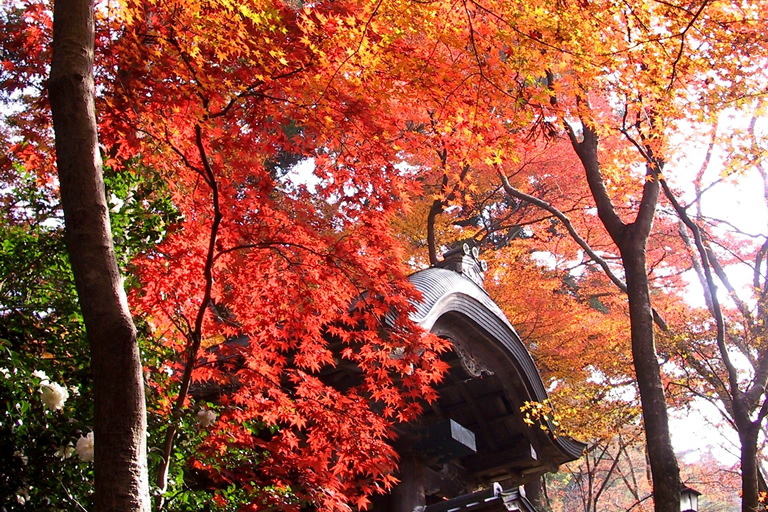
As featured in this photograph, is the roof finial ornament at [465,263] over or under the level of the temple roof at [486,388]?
over

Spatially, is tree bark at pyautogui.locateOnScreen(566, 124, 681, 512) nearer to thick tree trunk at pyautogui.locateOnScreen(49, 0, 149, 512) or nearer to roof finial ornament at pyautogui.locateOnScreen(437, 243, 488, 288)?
roof finial ornament at pyautogui.locateOnScreen(437, 243, 488, 288)

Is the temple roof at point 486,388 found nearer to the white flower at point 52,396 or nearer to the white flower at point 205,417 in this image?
the white flower at point 205,417

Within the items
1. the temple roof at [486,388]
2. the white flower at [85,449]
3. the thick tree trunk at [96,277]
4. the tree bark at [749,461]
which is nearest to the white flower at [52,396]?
the white flower at [85,449]

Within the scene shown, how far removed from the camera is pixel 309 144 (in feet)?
18.7

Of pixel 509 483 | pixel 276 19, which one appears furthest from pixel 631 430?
pixel 276 19

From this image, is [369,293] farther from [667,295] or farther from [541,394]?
[667,295]

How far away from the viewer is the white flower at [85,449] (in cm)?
368

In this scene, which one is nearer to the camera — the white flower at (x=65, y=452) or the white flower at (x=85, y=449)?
the white flower at (x=85, y=449)

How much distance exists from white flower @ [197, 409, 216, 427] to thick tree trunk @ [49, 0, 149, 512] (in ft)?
6.16

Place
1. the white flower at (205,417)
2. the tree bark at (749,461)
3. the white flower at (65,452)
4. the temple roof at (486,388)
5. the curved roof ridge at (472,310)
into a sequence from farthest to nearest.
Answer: the temple roof at (486,388) < the tree bark at (749,461) < the curved roof ridge at (472,310) < the white flower at (205,417) < the white flower at (65,452)

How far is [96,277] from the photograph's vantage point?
2.77 meters

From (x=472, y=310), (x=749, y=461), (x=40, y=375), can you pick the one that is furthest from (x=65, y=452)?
(x=749, y=461)

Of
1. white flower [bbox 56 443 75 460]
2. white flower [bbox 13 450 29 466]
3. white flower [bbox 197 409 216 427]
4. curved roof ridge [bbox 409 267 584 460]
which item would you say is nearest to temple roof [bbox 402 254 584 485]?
curved roof ridge [bbox 409 267 584 460]

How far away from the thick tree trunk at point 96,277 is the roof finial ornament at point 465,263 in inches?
221
